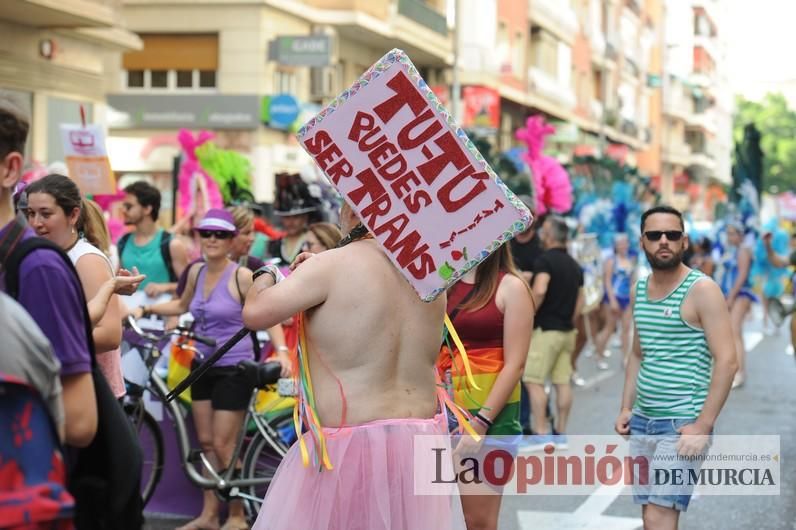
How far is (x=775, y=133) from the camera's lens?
11738 cm

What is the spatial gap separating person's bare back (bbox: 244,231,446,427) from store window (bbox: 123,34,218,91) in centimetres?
2543

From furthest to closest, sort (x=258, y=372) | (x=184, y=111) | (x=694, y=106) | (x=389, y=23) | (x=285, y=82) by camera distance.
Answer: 1. (x=694, y=106)
2. (x=389, y=23)
3. (x=285, y=82)
4. (x=184, y=111)
5. (x=258, y=372)

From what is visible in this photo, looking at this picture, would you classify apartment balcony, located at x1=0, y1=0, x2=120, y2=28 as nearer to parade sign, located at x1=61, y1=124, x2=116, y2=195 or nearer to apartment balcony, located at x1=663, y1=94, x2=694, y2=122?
parade sign, located at x1=61, y1=124, x2=116, y2=195

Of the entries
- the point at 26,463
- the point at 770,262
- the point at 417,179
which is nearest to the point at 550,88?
the point at 770,262

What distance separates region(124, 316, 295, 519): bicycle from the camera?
7.40 meters

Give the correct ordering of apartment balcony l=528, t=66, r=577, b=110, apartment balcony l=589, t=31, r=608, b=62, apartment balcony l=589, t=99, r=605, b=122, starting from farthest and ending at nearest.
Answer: apartment balcony l=589, t=31, r=608, b=62
apartment balcony l=589, t=99, r=605, b=122
apartment balcony l=528, t=66, r=577, b=110

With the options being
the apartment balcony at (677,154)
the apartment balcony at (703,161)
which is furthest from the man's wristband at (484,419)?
the apartment balcony at (703,161)

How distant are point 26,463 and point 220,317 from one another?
4687 millimetres

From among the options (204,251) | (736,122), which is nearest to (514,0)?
(204,251)

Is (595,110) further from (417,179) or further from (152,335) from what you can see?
(417,179)

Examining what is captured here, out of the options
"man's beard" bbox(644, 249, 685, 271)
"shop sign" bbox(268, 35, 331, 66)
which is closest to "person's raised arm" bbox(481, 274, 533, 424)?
"man's beard" bbox(644, 249, 685, 271)

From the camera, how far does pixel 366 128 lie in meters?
4.32

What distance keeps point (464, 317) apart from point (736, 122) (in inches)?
5062

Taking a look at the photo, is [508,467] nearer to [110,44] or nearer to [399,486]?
[399,486]
